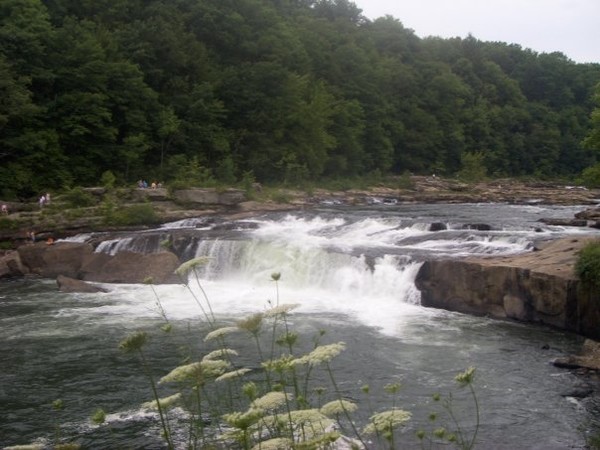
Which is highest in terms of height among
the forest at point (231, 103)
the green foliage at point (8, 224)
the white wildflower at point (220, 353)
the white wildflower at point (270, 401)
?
the forest at point (231, 103)

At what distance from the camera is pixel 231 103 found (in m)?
42.1

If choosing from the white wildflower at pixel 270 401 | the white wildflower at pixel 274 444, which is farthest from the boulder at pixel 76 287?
the white wildflower at pixel 274 444

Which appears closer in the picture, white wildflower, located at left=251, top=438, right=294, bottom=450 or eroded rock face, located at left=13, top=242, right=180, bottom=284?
white wildflower, located at left=251, top=438, right=294, bottom=450

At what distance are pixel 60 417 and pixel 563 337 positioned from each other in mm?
10056

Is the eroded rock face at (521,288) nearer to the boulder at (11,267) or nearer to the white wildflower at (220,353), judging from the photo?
the white wildflower at (220,353)

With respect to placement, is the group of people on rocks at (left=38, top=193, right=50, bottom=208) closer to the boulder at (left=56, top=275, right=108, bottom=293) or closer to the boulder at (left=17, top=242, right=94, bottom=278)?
the boulder at (left=17, top=242, right=94, bottom=278)

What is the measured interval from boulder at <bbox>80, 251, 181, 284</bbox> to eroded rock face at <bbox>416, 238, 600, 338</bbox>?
7.99 metres

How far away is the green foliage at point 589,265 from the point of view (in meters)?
13.2

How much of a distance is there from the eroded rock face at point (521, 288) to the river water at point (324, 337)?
1.43 ft

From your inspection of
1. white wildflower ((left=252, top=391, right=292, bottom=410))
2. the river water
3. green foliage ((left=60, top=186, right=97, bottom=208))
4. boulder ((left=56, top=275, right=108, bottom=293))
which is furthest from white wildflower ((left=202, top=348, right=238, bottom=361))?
green foliage ((left=60, top=186, right=97, bottom=208))

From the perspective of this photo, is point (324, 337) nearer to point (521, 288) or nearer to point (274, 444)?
point (521, 288)

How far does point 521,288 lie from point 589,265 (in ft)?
5.71

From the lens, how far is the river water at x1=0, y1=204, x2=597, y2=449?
866 centimetres

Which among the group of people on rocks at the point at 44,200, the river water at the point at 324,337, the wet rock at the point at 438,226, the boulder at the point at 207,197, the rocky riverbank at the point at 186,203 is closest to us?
the river water at the point at 324,337
